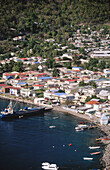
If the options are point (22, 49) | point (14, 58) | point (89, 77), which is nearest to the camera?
point (89, 77)

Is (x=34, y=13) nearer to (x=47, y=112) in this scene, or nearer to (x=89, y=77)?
(x=89, y=77)

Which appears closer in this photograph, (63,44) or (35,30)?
(63,44)

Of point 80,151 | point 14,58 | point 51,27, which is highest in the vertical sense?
point 51,27

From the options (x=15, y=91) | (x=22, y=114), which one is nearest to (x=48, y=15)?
(x=15, y=91)

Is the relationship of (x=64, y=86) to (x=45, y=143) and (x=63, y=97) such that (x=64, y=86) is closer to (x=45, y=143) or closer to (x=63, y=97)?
(x=63, y=97)

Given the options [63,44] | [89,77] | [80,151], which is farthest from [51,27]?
[80,151]

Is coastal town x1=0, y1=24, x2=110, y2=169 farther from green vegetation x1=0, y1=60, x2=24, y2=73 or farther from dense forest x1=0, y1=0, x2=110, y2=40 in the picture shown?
dense forest x1=0, y1=0, x2=110, y2=40
